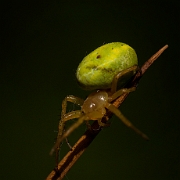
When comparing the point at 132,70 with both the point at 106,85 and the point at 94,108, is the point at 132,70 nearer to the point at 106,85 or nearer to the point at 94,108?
the point at 106,85

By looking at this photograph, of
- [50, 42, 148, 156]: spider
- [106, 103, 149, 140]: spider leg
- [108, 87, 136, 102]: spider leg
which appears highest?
[50, 42, 148, 156]: spider

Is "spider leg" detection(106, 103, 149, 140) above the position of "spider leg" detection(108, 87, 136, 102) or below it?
below

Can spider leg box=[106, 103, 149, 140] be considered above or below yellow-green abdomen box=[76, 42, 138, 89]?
below

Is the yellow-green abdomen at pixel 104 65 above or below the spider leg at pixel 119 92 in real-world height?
above

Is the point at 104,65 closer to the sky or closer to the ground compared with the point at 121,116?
closer to the sky

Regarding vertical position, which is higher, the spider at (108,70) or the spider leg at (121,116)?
the spider at (108,70)

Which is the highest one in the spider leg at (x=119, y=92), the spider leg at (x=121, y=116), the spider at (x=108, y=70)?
the spider at (x=108, y=70)

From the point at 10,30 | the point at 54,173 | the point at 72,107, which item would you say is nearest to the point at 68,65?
the point at 10,30

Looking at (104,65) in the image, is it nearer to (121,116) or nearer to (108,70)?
(108,70)

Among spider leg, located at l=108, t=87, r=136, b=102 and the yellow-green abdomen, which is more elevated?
the yellow-green abdomen

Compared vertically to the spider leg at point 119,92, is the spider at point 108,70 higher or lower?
higher

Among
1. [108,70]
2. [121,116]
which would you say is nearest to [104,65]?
[108,70]
